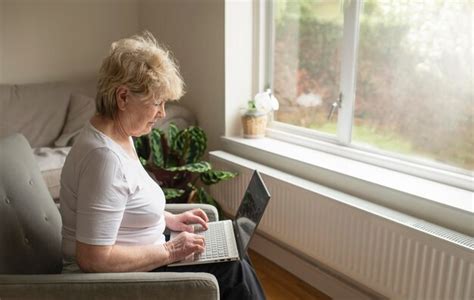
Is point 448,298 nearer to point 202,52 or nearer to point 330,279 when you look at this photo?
point 330,279

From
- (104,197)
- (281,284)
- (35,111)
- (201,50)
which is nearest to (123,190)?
(104,197)

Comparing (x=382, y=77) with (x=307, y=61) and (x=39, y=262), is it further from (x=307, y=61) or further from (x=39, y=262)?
Result: (x=39, y=262)

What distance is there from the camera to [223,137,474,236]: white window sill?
64.2 inches

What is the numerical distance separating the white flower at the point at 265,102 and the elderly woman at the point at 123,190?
4.10 feet

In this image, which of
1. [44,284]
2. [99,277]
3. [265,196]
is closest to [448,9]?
[265,196]

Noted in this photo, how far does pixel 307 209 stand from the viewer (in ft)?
6.64

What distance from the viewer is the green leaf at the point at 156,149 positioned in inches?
91.4

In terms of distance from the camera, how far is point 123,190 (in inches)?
46.0

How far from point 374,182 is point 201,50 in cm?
146

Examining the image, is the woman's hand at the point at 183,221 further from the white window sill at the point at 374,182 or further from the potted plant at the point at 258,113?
the potted plant at the point at 258,113

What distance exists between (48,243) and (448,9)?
66.9 inches

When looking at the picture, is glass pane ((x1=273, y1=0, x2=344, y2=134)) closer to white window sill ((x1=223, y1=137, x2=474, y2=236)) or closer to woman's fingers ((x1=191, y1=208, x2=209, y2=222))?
white window sill ((x1=223, y1=137, x2=474, y2=236))

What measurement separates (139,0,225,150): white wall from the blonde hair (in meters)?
1.37

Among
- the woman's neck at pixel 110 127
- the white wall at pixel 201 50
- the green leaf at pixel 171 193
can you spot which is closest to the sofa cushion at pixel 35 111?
the white wall at pixel 201 50
